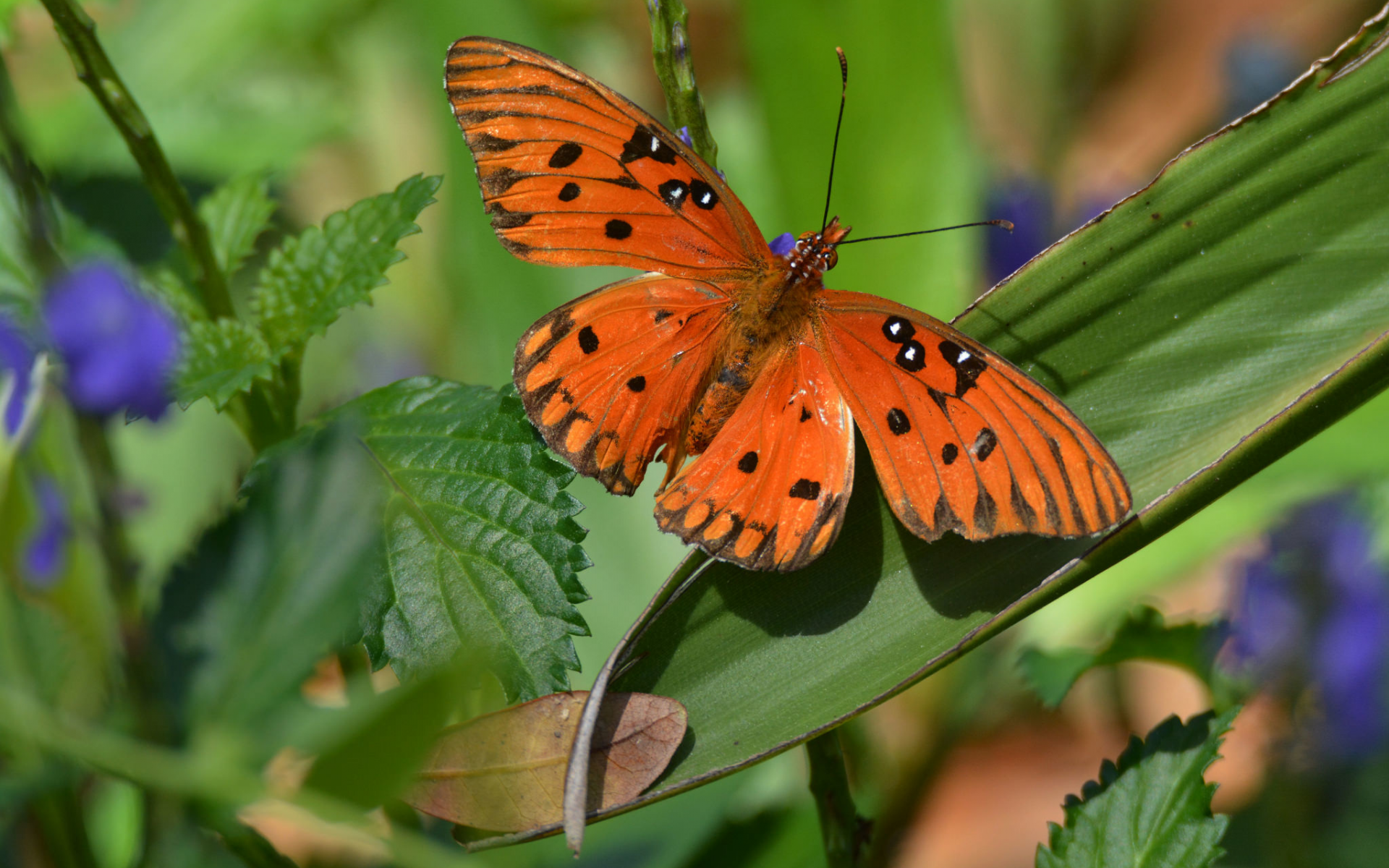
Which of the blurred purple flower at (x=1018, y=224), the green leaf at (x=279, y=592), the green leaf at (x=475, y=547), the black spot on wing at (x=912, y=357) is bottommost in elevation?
the green leaf at (x=279, y=592)

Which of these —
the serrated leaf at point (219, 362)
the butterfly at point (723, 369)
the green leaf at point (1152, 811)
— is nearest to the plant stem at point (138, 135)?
the serrated leaf at point (219, 362)

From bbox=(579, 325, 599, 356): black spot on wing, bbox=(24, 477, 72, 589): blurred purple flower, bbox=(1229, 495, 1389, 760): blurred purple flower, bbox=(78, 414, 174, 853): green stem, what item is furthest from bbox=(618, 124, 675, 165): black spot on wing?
bbox=(1229, 495, 1389, 760): blurred purple flower

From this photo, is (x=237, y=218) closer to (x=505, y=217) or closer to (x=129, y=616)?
(x=505, y=217)

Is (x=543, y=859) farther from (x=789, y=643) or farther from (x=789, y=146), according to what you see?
(x=789, y=146)

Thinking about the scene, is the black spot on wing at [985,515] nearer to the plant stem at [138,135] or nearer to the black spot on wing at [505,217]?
the black spot on wing at [505,217]

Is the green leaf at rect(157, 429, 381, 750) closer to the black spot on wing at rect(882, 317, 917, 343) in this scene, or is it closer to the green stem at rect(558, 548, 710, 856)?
the green stem at rect(558, 548, 710, 856)

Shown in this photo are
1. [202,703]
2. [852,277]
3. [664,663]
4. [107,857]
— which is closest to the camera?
[202,703]

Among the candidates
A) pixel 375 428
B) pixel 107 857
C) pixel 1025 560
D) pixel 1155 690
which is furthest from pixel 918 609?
pixel 1155 690
